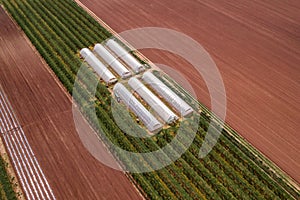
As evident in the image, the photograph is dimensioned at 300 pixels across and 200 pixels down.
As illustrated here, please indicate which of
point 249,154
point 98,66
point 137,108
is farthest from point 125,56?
point 249,154

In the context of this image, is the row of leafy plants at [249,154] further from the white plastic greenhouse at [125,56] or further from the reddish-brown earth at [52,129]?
the reddish-brown earth at [52,129]

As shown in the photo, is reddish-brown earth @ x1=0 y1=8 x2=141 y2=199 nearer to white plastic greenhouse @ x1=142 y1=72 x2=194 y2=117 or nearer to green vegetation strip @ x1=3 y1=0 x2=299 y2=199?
green vegetation strip @ x1=3 y1=0 x2=299 y2=199

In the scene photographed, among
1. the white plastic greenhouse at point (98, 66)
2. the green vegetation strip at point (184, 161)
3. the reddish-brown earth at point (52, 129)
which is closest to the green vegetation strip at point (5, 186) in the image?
the reddish-brown earth at point (52, 129)

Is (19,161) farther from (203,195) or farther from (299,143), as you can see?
(299,143)

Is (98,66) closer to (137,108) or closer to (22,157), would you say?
(137,108)

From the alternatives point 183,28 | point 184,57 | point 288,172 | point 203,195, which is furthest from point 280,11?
point 203,195

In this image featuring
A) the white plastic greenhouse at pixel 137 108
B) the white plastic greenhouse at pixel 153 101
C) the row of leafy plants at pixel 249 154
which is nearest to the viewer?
the row of leafy plants at pixel 249 154
